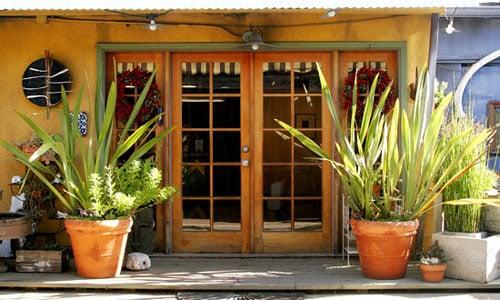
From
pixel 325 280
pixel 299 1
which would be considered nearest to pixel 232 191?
pixel 325 280

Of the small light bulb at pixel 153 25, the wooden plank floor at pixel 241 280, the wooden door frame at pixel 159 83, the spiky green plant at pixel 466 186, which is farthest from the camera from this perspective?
the wooden door frame at pixel 159 83

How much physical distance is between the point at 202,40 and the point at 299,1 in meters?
1.20

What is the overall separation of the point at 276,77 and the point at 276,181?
1.04 m

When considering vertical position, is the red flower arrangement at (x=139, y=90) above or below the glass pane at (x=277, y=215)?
above

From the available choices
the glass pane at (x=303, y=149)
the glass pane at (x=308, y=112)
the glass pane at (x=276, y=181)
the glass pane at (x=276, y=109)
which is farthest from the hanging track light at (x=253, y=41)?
the glass pane at (x=276, y=181)

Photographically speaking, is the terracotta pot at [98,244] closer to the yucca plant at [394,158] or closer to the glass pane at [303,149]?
the yucca plant at [394,158]

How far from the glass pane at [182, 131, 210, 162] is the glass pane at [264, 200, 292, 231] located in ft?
2.58

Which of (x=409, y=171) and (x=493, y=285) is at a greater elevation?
(x=409, y=171)

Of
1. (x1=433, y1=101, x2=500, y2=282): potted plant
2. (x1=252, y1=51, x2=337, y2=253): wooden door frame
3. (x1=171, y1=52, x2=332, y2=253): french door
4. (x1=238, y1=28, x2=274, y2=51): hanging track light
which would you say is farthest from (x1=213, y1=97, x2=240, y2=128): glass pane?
(x1=433, y1=101, x2=500, y2=282): potted plant

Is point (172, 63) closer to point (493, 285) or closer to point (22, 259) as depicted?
point (22, 259)

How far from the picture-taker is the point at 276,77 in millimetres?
6547

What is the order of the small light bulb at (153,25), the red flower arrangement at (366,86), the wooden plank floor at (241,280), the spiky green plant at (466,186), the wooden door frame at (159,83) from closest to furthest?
the wooden plank floor at (241,280)
the spiky green plant at (466,186)
the small light bulb at (153,25)
the red flower arrangement at (366,86)
the wooden door frame at (159,83)

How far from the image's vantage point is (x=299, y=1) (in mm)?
5668

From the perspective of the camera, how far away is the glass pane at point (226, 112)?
6539mm
